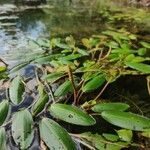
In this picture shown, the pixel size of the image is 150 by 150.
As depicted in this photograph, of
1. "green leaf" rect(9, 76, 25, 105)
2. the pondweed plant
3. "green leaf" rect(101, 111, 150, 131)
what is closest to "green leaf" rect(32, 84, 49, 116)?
the pondweed plant

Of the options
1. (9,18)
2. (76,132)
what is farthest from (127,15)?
(76,132)

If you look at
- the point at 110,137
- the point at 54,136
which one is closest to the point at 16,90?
the point at 54,136

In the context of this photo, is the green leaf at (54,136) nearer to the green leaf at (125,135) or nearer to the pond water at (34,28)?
the green leaf at (125,135)

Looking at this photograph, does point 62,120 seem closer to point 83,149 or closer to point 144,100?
point 83,149

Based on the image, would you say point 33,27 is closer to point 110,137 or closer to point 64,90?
point 64,90

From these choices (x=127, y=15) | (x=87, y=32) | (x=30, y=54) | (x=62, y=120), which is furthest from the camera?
(x=127, y=15)

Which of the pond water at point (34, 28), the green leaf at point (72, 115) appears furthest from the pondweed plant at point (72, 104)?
the pond water at point (34, 28)

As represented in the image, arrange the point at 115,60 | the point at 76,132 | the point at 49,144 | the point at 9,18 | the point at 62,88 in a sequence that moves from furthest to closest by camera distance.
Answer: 1. the point at 9,18
2. the point at 115,60
3. the point at 62,88
4. the point at 76,132
5. the point at 49,144
